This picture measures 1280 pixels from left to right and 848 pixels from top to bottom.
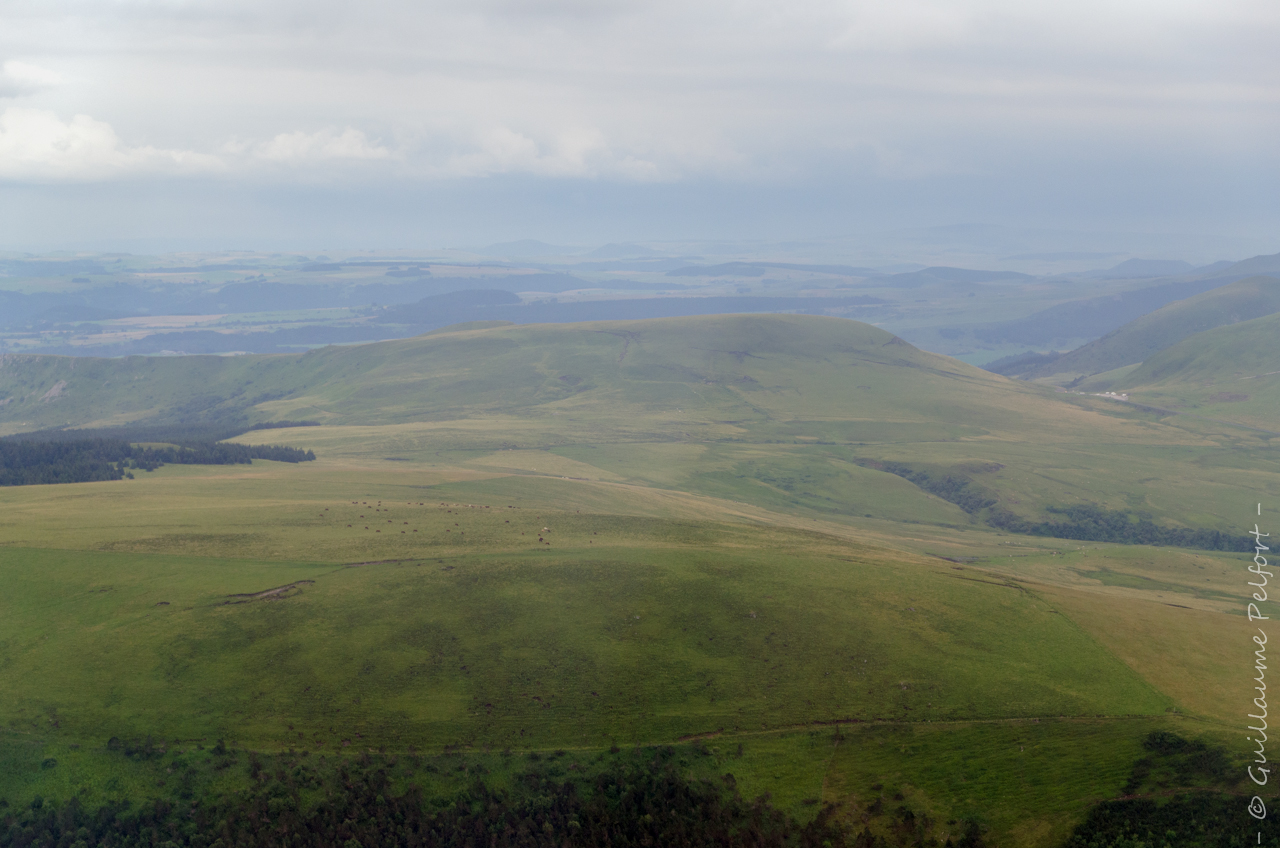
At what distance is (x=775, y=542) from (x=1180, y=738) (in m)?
50.6

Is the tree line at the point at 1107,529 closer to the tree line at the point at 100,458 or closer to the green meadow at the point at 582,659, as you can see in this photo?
the green meadow at the point at 582,659

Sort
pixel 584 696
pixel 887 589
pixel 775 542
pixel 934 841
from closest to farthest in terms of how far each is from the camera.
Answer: pixel 934 841 → pixel 584 696 → pixel 887 589 → pixel 775 542

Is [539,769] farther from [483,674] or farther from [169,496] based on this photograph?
[169,496]

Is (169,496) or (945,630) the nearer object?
(945,630)

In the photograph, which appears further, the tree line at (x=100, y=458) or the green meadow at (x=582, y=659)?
the tree line at (x=100, y=458)

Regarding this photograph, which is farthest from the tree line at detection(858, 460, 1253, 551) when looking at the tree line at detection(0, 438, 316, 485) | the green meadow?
the tree line at detection(0, 438, 316, 485)

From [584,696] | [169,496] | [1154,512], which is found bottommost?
[1154,512]

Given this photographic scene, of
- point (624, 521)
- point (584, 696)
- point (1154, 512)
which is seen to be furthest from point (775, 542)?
point (1154, 512)

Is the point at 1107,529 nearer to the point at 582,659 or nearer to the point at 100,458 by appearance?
the point at 582,659

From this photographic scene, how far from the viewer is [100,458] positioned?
15925 centimetres

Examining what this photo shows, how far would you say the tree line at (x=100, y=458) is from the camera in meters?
145

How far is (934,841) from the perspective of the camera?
56.7 metres

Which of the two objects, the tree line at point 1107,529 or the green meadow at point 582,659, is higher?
the green meadow at point 582,659

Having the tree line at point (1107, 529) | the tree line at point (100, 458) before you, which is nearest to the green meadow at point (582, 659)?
the tree line at point (100, 458)
